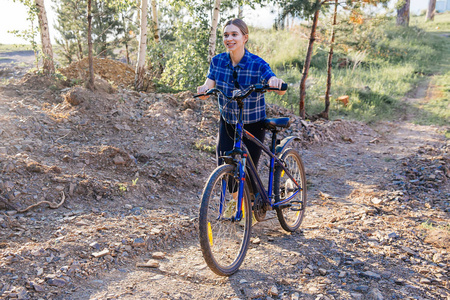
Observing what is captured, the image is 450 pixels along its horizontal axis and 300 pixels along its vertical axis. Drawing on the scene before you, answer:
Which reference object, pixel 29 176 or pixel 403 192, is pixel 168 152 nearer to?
pixel 29 176

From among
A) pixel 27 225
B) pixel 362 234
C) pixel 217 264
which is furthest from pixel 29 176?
pixel 362 234

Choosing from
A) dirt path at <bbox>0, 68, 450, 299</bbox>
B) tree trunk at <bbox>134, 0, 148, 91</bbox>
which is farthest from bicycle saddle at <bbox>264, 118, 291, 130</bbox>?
tree trunk at <bbox>134, 0, 148, 91</bbox>

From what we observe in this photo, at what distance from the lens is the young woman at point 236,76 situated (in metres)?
3.50

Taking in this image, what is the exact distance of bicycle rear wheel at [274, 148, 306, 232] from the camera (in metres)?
4.06

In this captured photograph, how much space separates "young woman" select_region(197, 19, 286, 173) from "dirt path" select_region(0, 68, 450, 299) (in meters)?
1.38

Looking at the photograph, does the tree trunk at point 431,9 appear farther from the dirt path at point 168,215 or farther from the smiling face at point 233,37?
the smiling face at point 233,37

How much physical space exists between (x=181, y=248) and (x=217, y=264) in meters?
0.98

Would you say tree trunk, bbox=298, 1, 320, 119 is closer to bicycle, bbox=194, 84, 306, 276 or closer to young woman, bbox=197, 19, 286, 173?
bicycle, bbox=194, 84, 306, 276

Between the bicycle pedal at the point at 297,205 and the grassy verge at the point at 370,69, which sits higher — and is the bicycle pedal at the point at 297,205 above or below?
below

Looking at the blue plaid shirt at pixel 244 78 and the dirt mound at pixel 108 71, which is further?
the dirt mound at pixel 108 71

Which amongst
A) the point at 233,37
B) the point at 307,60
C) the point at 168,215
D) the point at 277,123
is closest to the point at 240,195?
the point at 277,123

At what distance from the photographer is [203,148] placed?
7.12 metres

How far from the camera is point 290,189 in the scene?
443cm

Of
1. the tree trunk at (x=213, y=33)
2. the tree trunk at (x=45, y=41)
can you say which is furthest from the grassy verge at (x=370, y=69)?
the tree trunk at (x=45, y=41)
